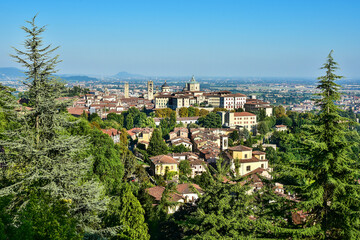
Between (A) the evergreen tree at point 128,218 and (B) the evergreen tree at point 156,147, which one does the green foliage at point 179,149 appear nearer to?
(B) the evergreen tree at point 156,147

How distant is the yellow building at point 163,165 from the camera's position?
2600 centimetres

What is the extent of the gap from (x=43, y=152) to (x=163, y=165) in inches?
767

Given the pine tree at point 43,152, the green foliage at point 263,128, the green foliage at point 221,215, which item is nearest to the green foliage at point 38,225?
the pine tree at point 43,152

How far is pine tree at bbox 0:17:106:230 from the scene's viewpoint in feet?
22.6

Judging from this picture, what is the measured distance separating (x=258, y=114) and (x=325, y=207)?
50710 millimetres

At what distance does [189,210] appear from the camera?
913 centimetres

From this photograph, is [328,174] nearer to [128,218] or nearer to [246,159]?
[128,218]

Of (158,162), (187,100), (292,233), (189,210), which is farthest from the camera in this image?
(187,100)

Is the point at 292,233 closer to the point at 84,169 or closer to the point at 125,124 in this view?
the point at 84,169

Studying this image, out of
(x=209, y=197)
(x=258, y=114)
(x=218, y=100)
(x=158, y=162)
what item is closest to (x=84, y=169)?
(x=209, y=197)

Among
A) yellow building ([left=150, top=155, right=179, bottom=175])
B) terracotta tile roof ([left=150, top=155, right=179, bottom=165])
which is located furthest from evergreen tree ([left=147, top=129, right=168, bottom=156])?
yellow building ([left=150, top=155, right=179, bottom=175])

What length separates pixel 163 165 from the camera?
85.9ft

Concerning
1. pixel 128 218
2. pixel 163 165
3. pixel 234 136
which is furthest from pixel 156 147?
pixel 128 218

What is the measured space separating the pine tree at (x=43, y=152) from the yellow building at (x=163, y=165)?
60.5 feet
